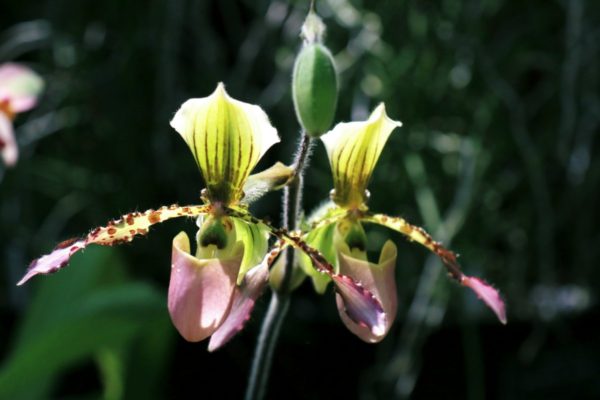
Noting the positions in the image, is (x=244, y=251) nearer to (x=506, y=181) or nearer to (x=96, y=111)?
(x=506, y=181)

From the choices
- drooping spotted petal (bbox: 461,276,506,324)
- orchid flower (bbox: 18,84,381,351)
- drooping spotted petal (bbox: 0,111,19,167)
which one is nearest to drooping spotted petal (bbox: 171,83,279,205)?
orchid flower (bbox: 18,84,381,351)

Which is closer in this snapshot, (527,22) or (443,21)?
(443,21)

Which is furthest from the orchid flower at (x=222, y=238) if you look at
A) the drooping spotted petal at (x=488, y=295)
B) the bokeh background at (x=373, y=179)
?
the bokeh background at (x=373, y=179)

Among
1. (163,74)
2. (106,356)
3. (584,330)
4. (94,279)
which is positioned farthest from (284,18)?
(584,330)

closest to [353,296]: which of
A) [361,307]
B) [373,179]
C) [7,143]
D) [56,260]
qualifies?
[361,307]

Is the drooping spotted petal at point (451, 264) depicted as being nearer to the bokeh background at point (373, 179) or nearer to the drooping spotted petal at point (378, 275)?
the drooping spotted petal at point (378, 275)

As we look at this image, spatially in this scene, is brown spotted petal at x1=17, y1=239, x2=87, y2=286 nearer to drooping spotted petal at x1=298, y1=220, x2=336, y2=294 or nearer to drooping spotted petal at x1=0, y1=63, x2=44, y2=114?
drooping spotted petal at x1=298, y1=220, x2=336, y2=294

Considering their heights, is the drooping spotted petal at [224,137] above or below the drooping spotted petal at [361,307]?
above
